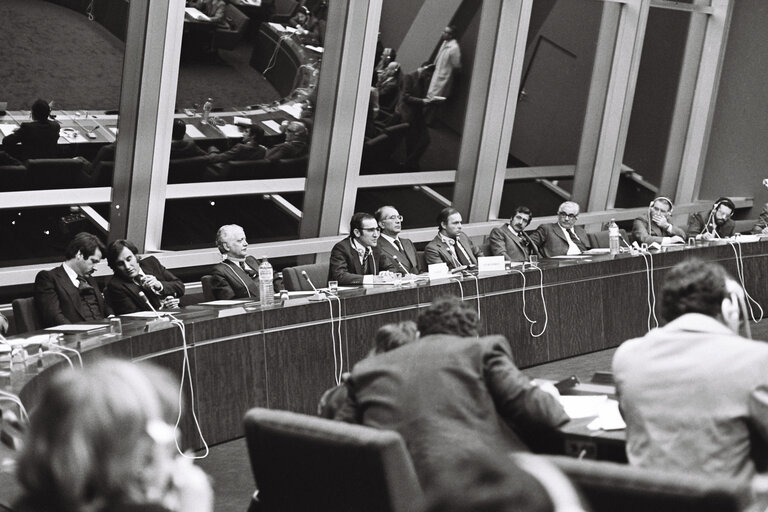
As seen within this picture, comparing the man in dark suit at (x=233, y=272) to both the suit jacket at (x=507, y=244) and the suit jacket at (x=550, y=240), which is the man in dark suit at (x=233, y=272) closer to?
the suit jacket at (x=507, y=244)

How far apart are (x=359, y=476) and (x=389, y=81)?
6.81 meters

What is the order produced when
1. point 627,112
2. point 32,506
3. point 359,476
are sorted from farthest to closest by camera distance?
point 627,112 → point 359,476 → point 32,506

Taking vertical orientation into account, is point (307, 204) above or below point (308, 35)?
below

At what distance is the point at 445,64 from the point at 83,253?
4615 millimetres

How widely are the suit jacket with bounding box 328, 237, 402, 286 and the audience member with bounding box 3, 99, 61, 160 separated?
6.56 feet

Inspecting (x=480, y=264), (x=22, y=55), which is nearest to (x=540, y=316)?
(x=480, y=264)

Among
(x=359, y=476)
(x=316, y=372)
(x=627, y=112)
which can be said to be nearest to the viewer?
(x=359, y=476)

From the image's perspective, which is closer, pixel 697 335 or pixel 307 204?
pixel 697 335

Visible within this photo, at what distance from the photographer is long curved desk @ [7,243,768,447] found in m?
4.80

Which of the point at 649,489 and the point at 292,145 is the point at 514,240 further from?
the point at 649,489

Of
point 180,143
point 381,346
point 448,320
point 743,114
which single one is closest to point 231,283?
point 180,143

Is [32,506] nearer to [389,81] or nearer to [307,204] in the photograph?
[307,204]

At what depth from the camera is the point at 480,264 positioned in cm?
658

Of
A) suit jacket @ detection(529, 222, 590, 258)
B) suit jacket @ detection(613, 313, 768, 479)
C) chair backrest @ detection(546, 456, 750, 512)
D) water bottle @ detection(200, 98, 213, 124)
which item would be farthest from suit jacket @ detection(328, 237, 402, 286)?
chair backrest @ detection(546, 456, 750, 512)
